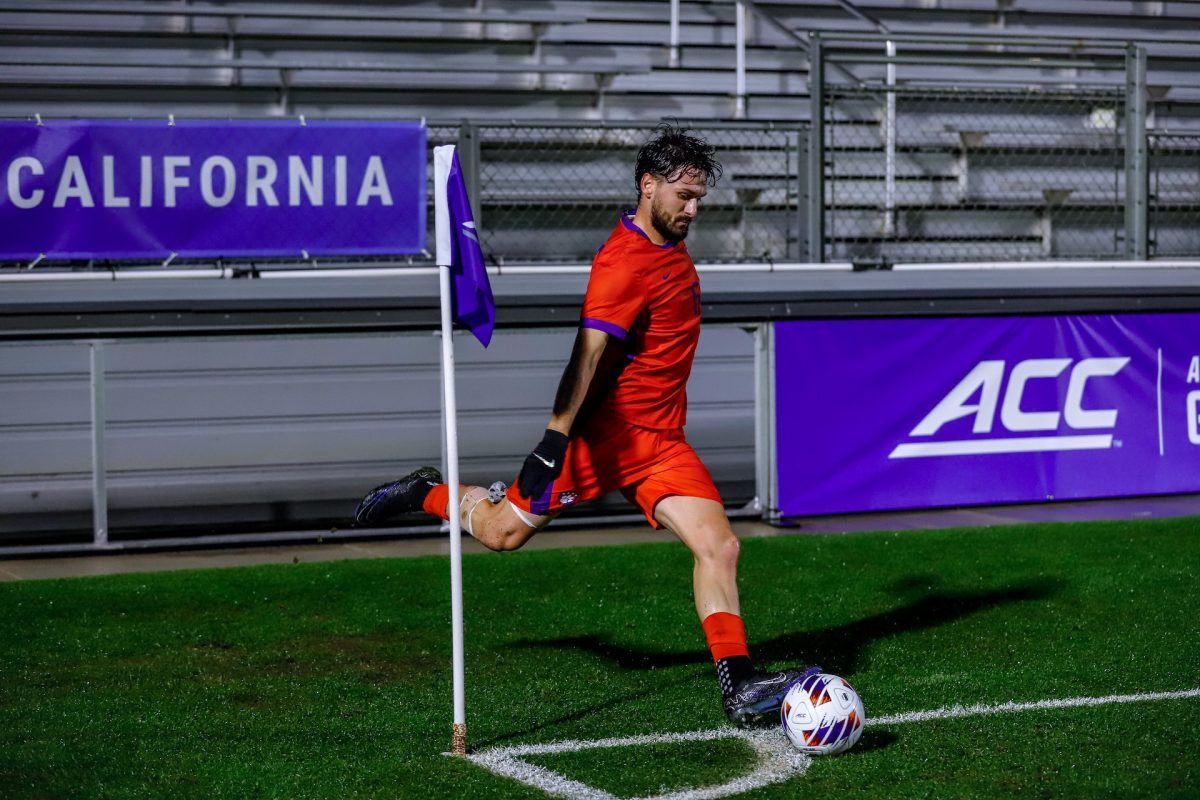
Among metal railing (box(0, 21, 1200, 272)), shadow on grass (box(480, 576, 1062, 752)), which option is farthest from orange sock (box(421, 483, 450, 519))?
metal railing (box(0, 21, 1200, 272))

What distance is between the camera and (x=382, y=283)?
10336mm

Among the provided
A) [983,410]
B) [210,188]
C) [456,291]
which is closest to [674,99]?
[983,410]

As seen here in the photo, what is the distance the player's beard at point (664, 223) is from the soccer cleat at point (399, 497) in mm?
1627

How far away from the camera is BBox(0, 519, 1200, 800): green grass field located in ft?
15.8

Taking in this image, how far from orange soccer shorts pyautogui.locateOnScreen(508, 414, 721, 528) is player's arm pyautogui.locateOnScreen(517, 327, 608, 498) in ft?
1.01

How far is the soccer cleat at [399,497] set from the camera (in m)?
6.41

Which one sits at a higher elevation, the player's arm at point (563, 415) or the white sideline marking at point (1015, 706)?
the player's arm at point (563, 415)

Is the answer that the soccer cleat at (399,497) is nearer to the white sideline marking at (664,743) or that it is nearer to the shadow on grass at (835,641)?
the shadow on grass at (835,641)

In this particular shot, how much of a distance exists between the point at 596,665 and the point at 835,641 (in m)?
1.14

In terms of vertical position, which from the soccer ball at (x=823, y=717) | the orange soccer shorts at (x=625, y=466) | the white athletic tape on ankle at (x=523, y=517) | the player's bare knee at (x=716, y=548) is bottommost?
the soccer ball at (x=823, y=717)

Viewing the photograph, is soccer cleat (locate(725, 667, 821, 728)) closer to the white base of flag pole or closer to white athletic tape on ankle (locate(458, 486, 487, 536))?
the white base of flag pole

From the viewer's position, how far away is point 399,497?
21.1 feet

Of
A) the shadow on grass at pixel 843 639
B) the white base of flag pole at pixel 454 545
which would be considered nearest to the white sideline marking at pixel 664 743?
the white base of flag pole at pixel 454 545

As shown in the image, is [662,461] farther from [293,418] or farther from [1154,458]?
[1154,458]
